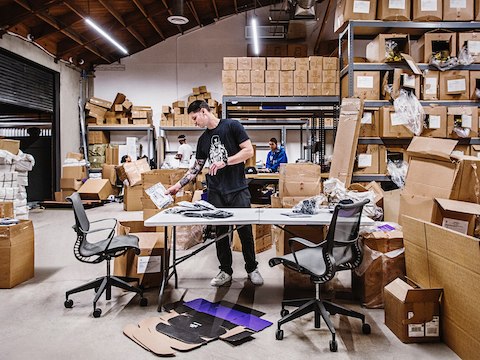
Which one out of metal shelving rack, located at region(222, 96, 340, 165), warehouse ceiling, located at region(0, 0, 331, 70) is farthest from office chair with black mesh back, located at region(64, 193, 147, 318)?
warehouse ceiling, located at region(0, 0, 331, 70)

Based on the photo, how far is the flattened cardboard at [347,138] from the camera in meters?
4.09

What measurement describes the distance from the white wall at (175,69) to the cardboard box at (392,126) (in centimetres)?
774

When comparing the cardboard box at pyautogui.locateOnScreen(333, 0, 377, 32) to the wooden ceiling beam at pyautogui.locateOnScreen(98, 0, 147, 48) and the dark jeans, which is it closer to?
the dark jeans

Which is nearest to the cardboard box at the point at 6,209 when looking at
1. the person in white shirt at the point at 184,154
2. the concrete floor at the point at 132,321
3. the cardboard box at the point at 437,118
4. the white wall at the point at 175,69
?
the concrete floor at the point at 132,321

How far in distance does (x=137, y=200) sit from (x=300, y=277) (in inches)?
215

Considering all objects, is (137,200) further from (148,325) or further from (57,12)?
(148,325)

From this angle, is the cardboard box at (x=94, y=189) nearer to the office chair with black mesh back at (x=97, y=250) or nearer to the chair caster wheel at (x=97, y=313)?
the office chair with black mesh back at (x=97, y=250)

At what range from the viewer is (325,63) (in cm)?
553

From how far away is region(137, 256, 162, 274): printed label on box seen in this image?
3297 mm

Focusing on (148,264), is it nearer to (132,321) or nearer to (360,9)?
(132,321)

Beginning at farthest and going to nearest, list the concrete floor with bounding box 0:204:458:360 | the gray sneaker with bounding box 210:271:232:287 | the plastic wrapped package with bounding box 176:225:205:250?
the plastic wrapped package with bounding box 176:225:205:250
the gray sneaker with bounding box 210:271:232:287
the concrete floor with bounding box 0:204:458:360

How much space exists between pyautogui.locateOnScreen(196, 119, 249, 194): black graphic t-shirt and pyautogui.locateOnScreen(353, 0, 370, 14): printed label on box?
2.10 meters

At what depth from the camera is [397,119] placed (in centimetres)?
419

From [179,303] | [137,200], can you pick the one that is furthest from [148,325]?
→ [137,200]
